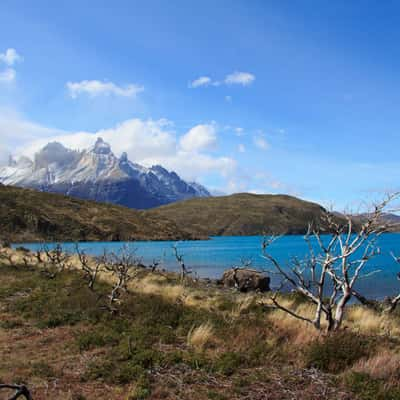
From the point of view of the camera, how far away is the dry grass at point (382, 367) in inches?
301

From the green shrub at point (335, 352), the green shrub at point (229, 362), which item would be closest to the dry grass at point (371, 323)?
the green shrub at point (335, 352)

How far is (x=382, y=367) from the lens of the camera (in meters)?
7.88

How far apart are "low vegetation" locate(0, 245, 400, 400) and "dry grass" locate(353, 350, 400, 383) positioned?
0.07 ft

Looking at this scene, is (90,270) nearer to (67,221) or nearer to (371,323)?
(371,323)

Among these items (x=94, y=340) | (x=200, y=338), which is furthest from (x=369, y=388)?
(x=94, y=340)

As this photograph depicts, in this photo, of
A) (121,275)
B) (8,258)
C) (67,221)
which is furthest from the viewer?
(67,221)

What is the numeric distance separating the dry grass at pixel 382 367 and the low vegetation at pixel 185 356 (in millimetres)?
21

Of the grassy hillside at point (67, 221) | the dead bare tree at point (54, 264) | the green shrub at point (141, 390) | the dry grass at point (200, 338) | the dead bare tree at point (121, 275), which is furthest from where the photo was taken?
the grassy hillside at point (67, 221)

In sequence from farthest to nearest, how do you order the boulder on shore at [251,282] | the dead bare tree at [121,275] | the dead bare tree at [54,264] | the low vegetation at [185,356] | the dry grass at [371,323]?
the boulder on shore at [251,282], the dead bare tree at [54,264], the dead bare tree at [121,275], the dry grass at [371,323], the low vegetation at [185,356]

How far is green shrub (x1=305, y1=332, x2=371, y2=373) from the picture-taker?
8.45 meters

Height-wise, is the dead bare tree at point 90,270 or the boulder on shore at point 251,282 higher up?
the dead bare tree at point 90,270

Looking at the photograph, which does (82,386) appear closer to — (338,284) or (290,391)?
(290,391)

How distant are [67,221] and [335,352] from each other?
12182 cm

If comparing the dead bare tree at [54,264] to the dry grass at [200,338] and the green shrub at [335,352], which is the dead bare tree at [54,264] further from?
the green shrub at [335,352]
